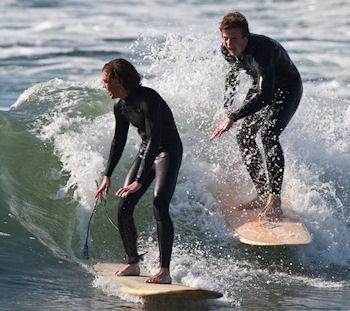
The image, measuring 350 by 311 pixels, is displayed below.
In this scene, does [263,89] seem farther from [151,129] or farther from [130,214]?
[130,214]

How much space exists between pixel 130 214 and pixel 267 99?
5.54 feet

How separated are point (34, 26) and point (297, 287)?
1776 centimetres

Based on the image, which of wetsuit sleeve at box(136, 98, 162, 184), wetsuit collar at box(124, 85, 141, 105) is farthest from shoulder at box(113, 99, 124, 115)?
wetsuit sleeve at box(136, 98, 162, 184)

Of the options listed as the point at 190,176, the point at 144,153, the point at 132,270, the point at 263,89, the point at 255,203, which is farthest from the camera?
the point at 190,176

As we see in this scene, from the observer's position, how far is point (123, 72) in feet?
21.9

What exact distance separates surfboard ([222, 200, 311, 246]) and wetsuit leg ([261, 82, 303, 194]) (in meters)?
0.28

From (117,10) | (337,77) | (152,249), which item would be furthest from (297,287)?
(117,10)

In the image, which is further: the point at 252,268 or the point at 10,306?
the point at 252,268

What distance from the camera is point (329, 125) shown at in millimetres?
11195

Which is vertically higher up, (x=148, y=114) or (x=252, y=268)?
(x=148, y=114)

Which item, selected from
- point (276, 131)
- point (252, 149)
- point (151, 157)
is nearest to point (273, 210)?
point (252, 149)

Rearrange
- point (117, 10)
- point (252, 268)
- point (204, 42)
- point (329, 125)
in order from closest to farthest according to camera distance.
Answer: point (252, 268), point (329, 125), point (204, 42), point (117, 10)

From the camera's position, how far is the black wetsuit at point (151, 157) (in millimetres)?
6750

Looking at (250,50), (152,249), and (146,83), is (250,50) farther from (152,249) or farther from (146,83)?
(146,83)
